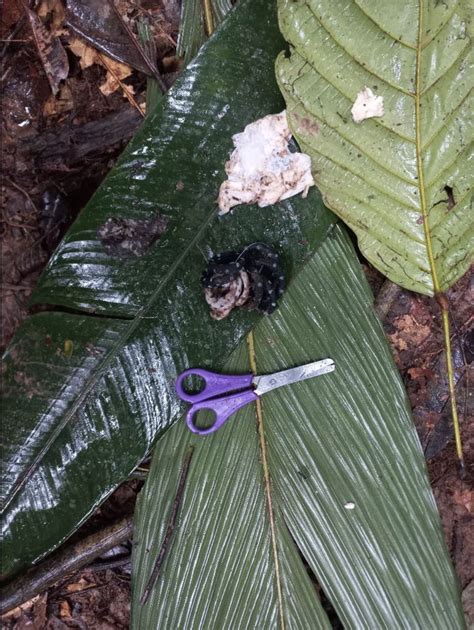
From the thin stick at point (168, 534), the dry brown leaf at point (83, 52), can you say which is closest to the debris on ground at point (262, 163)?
the dry brown leaf at point (83, 52)

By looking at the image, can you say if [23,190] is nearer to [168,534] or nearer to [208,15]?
[208,15]

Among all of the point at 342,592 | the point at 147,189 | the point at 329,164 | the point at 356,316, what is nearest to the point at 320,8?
the point at 329,164

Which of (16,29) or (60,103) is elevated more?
(16,29)

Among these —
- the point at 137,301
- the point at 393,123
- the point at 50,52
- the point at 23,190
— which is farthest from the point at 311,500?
the point at 50,52

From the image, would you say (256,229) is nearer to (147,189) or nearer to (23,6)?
(147,189)

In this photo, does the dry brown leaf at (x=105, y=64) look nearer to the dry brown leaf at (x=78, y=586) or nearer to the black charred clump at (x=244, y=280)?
the black charred clump at (x=244, y=280)

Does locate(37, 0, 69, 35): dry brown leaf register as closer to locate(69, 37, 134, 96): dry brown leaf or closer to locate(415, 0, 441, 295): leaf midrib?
locate(69, 37, 134, 96): dry brown leaf
